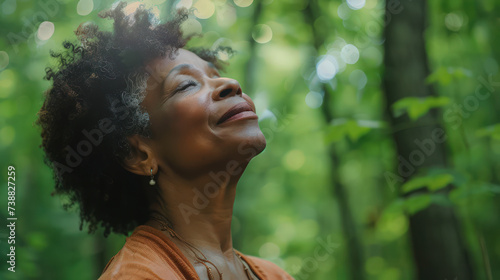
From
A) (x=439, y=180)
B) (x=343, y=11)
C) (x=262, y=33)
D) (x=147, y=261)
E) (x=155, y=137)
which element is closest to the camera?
(x=147, y=261)

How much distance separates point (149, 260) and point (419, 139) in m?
2.45

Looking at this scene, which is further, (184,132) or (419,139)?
(419,139)

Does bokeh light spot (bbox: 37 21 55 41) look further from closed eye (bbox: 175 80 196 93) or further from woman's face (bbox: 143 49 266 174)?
closed eye (bbox: 175 80 196 93)

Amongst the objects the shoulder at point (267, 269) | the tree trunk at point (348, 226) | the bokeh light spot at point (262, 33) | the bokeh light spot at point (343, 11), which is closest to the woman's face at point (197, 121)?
the shoulder at point (267, 269)

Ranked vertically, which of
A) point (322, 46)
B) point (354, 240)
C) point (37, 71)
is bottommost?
point (354, 240)

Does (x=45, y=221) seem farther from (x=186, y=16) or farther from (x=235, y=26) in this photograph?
(x=186, y=16)

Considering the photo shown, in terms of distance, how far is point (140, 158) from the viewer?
7.30 feet

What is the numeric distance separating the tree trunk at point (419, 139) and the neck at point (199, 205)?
5.83 ft

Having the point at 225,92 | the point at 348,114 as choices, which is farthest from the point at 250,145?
the point at 348,114

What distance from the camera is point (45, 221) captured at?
5.96 metres

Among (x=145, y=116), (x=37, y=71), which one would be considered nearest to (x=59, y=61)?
(x=145, y=116)

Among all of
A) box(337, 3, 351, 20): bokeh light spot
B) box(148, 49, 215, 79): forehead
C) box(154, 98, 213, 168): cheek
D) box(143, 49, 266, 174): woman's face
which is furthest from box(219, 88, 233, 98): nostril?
box(337, 3, 351, 20): bokeh light spot

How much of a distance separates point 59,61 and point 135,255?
3.84 ft

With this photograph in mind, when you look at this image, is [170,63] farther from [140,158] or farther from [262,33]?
[262,33]
